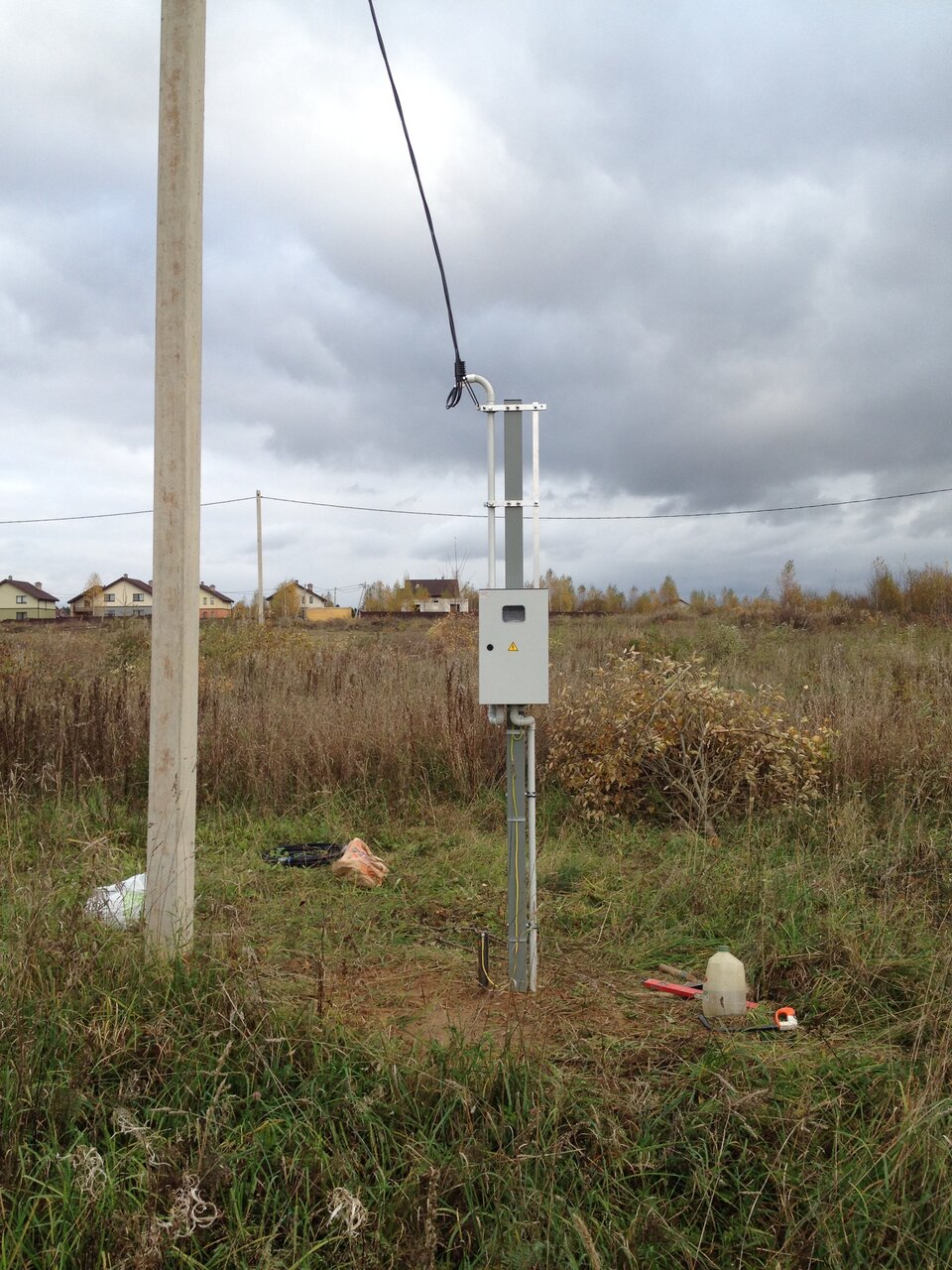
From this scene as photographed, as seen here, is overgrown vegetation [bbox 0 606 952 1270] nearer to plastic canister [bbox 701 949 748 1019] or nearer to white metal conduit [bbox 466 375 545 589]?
plastic canister [bbox 701 949 748 1019]

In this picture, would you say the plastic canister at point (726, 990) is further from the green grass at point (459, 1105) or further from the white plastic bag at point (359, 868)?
the white plastic bag at point (359, 868)

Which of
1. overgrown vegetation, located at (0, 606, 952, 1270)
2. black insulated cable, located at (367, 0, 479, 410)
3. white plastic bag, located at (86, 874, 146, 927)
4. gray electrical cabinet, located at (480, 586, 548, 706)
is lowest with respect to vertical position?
overgrown vegetation, located at (0, 606, 952, 1270)

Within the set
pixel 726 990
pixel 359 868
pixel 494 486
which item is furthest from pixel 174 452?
pixel 726 990

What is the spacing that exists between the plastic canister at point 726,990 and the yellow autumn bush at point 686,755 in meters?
2.70

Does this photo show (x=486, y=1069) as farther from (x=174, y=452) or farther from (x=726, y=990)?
(x=174, y=452)

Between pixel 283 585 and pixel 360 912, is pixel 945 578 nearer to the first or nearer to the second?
pixel 283 585

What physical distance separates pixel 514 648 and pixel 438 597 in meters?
51.3

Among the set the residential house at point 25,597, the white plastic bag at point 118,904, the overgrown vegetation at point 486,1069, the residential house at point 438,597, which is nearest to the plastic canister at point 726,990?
the overgrown vegetation at point 486,1069

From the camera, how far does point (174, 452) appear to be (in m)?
3.53

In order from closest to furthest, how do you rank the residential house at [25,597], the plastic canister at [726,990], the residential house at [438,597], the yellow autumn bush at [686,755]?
1. the plastic canister at [726,990]
2. the yellow autumn bush at [686,755]
3. the residential house at [438,597]
4. the residential house at [25,597]

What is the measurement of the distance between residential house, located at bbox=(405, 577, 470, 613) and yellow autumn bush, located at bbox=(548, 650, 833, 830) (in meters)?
7.28

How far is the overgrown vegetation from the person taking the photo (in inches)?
88.8

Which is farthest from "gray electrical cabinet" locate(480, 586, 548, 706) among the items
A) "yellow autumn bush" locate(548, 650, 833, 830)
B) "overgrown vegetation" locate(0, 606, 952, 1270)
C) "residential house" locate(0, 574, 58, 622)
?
"residential house" locate(0, 574, 58, 622)

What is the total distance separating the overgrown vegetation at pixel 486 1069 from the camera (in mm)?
2256
